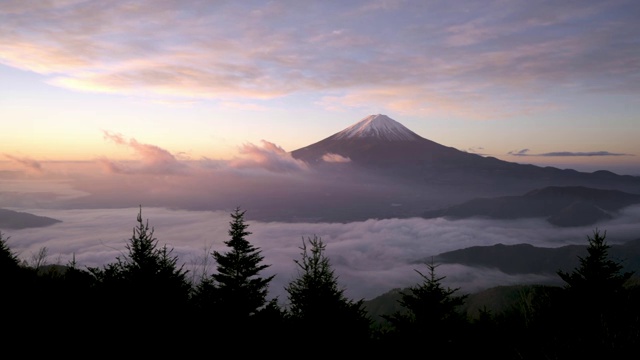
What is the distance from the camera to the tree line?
8.71 m

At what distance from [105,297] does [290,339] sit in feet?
18.1

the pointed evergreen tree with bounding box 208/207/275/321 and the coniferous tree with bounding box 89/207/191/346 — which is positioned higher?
the coniferous tree with bounding box 89/207/191/346

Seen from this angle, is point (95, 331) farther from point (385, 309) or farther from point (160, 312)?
point (385, 309)

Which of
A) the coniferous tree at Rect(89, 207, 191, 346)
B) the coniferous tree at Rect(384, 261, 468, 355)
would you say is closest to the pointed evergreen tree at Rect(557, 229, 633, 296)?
the coniferous tree at Rect(384, 261, 468, 355)

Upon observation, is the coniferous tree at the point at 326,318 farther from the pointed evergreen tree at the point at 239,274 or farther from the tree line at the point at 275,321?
the pointed evergreen tree at the point at 239,274

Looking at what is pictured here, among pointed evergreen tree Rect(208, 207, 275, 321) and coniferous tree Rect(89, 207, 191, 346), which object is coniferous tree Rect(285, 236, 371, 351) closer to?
coniferous tree Rect(89, 207, 191, 346)

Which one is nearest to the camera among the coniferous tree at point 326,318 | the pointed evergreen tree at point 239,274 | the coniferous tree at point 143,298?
the coniferous tree at point 143,298

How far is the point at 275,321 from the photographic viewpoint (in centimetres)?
1112

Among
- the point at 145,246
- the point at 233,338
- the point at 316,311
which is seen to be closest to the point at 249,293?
the point at 145,246

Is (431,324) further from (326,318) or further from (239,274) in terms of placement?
(239,274)

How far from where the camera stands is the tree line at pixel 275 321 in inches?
343

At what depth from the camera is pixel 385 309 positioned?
18038 cm

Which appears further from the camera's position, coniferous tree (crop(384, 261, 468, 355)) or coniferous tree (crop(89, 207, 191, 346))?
coniferous tree (crop(384, 261, 468, 355))

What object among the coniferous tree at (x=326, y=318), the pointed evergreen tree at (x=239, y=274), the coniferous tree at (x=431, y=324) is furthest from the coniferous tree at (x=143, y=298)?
the coniferous tree at (x=431, y=324)
